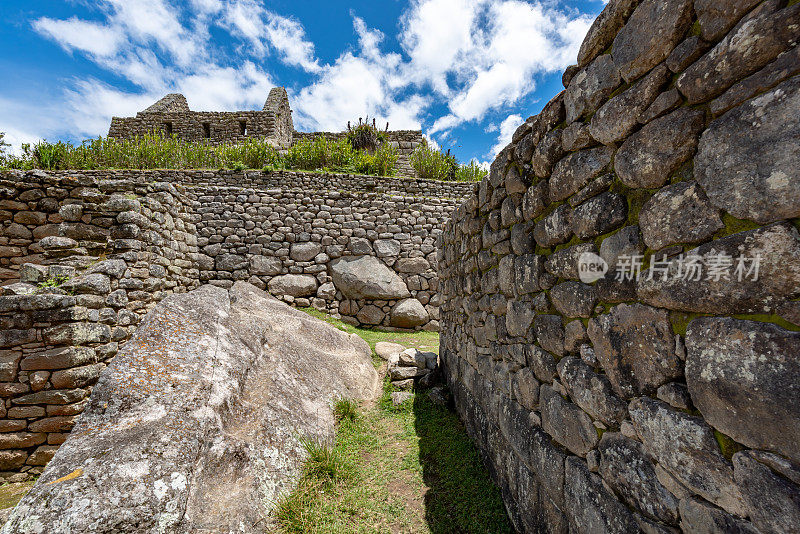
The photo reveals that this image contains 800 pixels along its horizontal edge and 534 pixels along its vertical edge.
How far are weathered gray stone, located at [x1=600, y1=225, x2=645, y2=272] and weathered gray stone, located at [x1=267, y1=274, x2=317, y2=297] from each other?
795cm

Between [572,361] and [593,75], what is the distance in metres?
1.52

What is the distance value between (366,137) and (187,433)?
40.8ft

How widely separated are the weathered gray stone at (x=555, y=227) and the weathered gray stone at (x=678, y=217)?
1.77ft

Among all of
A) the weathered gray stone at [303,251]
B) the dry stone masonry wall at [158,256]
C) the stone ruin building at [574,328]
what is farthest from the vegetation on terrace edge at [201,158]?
A: the stone ruin building at [574,328]

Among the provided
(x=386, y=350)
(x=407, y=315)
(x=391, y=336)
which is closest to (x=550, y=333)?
(x=386, y=350)

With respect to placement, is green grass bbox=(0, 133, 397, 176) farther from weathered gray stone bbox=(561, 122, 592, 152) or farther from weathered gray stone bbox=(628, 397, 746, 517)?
weathered gray stone bbox=(628, 397, 746, 517)

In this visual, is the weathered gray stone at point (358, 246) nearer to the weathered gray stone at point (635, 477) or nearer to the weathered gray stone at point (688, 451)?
the weathered gray stone at point (635, 477)

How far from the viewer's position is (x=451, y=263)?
4.92m

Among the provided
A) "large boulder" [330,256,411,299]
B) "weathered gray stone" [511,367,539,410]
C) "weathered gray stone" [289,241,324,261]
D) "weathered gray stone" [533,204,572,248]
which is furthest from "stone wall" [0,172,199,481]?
"weathered gray stone" [533,204,572,248]

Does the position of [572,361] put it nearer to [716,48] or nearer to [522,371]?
[522,371]

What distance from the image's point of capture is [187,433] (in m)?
2.54

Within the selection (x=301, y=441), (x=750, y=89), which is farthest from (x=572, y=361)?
(x=301, y=441)

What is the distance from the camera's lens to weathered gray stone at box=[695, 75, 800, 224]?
2.78 feet

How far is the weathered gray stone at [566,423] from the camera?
1702 mm
